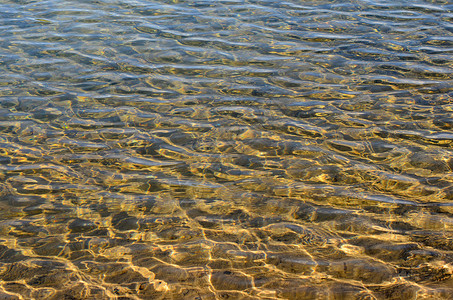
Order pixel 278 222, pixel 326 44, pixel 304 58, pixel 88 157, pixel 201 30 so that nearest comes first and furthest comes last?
pixel 278 222
pixel 88 157
pixel 304 58
pixel 326 44
pixel 201 30

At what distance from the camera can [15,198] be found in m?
4.55

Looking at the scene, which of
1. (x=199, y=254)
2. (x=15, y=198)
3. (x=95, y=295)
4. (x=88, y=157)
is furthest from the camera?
(x=88, y=157)

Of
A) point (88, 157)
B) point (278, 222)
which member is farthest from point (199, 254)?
point (88, 157)

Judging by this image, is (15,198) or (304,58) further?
(304,58)

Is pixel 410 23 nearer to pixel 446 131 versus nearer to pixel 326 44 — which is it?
pixel 326 44

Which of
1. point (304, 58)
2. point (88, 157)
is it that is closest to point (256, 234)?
point (88, 157)

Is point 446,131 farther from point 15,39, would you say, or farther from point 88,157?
point 15,39

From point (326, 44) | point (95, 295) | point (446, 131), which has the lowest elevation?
point (95, 295)

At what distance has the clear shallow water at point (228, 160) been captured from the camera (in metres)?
3.63

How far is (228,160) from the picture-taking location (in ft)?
16.7

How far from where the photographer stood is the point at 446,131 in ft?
17.9

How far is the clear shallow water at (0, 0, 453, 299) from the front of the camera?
3.63 metres

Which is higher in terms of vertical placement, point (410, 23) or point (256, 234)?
point (410, 23)

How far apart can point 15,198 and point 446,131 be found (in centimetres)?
492
